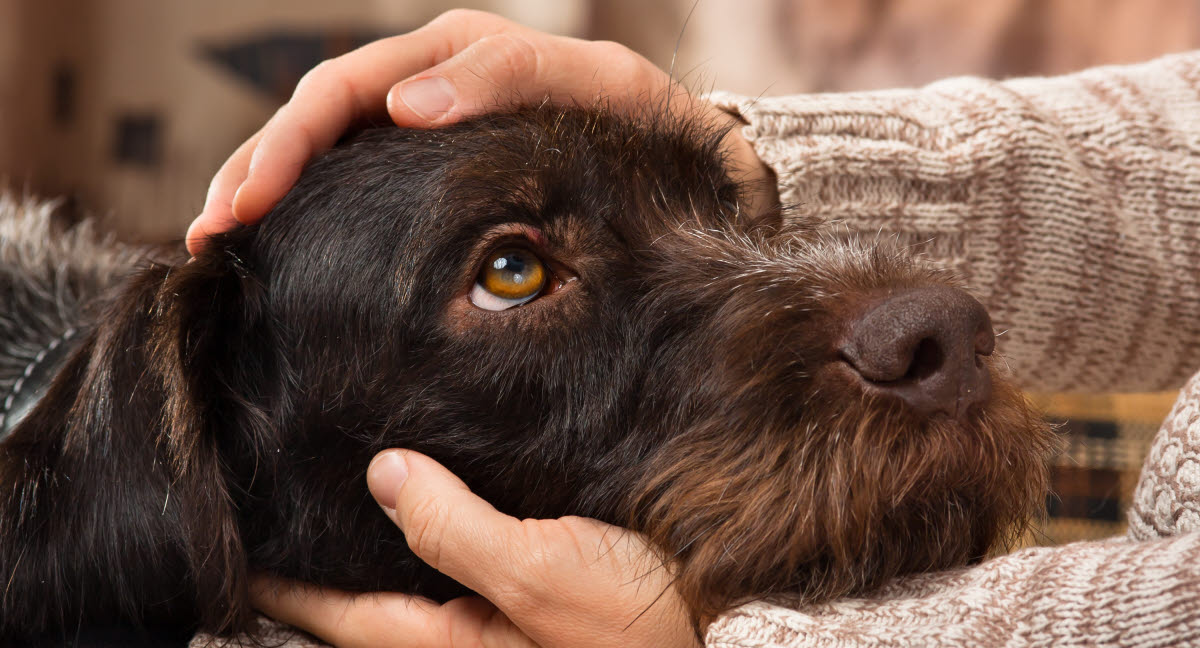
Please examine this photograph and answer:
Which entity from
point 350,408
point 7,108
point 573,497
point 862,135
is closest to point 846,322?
point 573,497

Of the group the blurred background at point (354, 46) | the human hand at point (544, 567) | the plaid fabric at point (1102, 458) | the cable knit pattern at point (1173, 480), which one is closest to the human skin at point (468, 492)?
the human hand at point (544, 567)

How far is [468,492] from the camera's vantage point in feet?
4.73

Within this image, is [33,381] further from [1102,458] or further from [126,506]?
[1102,458]

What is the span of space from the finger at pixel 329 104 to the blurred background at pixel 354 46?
1668 mm

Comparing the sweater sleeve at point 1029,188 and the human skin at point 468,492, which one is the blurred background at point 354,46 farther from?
the human skin at point 468,492

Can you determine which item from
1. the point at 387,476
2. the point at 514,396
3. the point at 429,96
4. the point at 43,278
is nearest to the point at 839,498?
the point at 514,396

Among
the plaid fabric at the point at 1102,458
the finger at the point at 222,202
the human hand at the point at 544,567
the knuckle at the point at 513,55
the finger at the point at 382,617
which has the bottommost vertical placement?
the plaid fabric at the point at 1102,458

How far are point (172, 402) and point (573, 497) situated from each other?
628mm

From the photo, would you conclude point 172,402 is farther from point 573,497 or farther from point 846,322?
point 846,322

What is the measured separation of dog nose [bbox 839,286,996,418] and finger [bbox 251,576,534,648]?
67cm

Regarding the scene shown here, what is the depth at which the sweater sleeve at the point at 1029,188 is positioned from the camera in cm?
204

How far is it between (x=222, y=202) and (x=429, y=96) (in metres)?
0.46

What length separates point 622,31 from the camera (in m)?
5.27

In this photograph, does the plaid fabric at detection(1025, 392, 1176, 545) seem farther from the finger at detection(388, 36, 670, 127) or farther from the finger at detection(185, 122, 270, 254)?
the finger at detection(185, 122, 270, 254)
